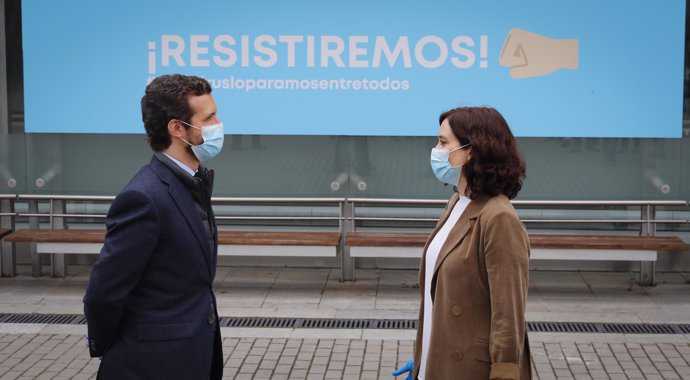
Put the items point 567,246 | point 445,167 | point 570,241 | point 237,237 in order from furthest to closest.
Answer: point 237,237 < point 570,241 < point 567,246 < point 445,167

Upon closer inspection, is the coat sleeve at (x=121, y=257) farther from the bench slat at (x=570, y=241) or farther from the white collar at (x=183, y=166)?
the bench slat at (x=570, y=241)

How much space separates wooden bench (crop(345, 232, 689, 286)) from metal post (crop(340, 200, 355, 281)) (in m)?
0.35

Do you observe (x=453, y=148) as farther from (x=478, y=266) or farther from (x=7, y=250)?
(x=7, y=250)

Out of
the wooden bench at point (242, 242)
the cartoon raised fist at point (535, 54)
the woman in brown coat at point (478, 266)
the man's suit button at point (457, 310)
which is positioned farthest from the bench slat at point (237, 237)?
the man's suit button at point (457, 310)

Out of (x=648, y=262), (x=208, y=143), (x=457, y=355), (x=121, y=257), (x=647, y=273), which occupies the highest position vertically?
(x=208, y=143)

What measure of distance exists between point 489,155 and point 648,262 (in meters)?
5.63

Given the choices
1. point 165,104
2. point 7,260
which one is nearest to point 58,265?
point 7,260

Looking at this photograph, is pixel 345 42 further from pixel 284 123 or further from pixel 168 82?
pixel 168 82

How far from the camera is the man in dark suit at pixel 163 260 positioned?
302 centimetres

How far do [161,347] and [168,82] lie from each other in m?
0.92

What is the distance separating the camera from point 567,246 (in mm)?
7891

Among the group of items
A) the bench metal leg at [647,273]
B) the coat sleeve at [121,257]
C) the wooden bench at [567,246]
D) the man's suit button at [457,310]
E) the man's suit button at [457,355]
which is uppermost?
the coat sleeve at [121,257]

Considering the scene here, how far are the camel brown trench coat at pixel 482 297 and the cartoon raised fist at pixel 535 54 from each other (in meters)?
5.25

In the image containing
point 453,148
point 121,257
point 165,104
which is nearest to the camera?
point 121,257
